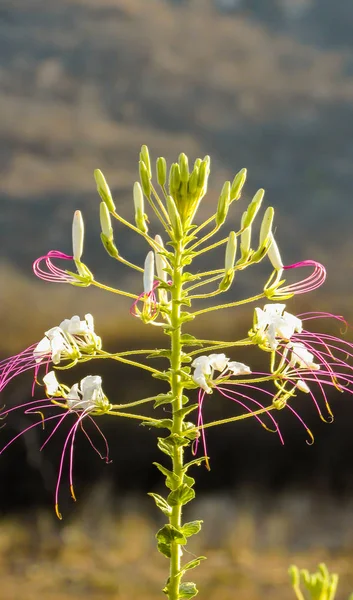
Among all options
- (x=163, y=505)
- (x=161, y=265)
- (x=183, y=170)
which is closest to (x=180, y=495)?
(x=163, y=505)

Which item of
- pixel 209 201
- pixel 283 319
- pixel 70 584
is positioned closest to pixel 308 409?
pixel 209 201

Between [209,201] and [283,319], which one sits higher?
[209,201]

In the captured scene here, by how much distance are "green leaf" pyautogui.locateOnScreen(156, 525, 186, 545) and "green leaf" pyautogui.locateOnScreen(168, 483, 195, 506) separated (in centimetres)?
3

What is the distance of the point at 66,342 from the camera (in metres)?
0.73

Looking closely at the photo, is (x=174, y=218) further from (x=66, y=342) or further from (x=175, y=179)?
(x=66, y=342)

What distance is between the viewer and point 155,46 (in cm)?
199

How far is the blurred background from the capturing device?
1.76 meters

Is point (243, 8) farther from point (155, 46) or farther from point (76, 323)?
point (76, 323)

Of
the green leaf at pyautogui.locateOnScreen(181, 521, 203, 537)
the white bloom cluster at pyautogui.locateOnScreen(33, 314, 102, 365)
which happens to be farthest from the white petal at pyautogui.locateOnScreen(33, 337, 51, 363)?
the green leaf at pyautogui.locateOnScreen(181, 521, 203, 537)

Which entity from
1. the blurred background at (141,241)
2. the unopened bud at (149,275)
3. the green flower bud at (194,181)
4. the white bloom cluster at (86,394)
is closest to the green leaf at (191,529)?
the white bloom cluster at (86,394)

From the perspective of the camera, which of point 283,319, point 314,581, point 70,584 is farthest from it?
point 70,584

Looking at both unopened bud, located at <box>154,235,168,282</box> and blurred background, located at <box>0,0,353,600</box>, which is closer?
unopened bud, located at <box>154,235,168,282</box>

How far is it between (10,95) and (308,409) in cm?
122

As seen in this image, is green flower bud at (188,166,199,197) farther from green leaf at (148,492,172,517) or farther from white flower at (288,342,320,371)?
green leaf at (148,492,172,517)
